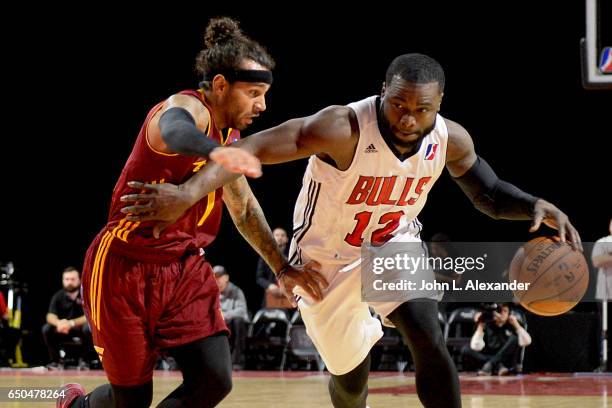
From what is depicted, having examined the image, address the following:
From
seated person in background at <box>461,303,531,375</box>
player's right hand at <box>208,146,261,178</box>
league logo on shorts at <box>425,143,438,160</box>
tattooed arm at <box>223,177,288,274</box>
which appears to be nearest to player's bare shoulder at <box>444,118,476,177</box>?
league logo on shorts at <box>425,143,438,160</box>

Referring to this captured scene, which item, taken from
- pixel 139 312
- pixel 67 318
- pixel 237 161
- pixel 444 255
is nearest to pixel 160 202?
pixel 139 312

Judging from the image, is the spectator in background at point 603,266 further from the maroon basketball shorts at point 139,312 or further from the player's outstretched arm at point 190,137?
the player's outstretched arm at point 190,137

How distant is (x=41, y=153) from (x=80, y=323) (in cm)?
427

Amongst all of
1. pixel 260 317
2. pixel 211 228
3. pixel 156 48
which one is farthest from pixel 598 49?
pixel 156 48

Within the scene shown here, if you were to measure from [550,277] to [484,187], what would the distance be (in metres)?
1.62

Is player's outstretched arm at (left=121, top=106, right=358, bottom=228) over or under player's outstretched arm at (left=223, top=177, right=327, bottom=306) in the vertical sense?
over

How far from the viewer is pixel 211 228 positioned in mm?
4168

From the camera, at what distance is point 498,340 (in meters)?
11.0

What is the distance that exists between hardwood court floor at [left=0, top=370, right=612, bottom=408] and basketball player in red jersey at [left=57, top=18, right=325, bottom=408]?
142 inches

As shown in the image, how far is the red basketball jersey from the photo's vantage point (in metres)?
3.87

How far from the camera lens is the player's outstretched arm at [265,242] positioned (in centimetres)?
454

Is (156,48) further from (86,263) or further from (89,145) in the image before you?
(86,263)

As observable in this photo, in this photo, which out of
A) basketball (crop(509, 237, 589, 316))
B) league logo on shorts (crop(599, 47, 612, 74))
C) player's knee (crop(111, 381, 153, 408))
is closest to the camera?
player's knee (crop(111, 381, 153, 408))

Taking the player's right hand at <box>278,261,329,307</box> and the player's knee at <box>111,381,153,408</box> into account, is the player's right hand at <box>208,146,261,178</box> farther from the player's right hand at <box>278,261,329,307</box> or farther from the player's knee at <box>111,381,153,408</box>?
the player's right hand at <box>278,261,329,307</box>
